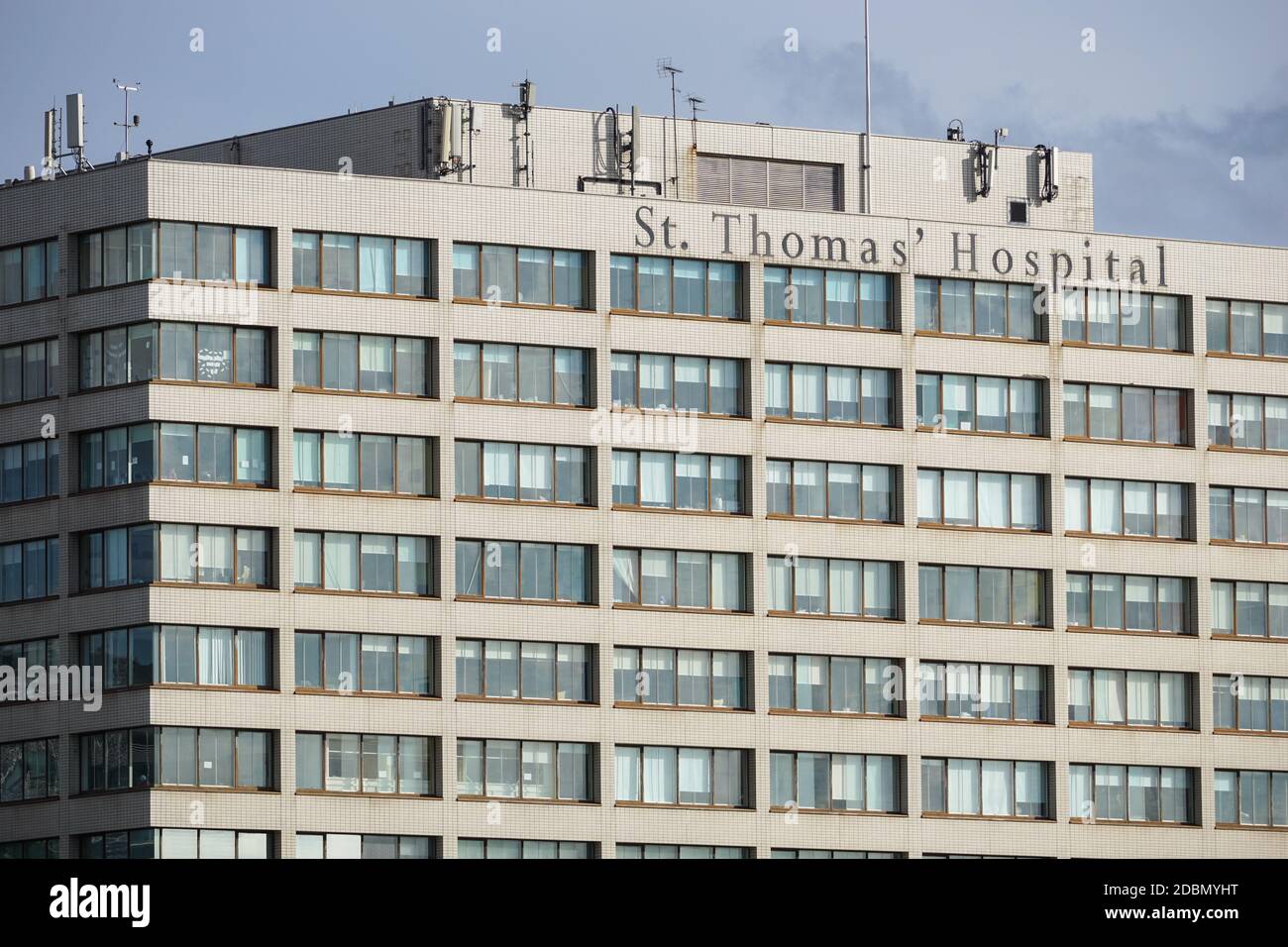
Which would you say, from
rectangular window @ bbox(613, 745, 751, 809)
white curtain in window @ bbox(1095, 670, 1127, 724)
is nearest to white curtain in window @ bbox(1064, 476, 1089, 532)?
white curtain in window @ bbox(1095, 670, 1127, 724)

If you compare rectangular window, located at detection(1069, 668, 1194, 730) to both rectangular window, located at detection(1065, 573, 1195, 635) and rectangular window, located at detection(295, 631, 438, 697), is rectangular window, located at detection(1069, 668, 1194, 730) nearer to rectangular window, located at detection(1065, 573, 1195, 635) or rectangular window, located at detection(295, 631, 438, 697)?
rectangular window, located at detection(1065, 573, 1195, 635)

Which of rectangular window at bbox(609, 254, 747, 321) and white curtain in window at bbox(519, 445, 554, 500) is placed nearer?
white curtain in window at bbox(519, 445, 554, 500)

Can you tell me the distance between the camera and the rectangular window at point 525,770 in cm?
9212

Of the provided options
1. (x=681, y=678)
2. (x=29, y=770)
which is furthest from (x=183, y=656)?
(x=681, y=678)

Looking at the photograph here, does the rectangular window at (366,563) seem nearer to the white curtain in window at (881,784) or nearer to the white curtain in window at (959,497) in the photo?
the white curtain in window at (881,784)

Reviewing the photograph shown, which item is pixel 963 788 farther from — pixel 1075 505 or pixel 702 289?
pixel 702 289

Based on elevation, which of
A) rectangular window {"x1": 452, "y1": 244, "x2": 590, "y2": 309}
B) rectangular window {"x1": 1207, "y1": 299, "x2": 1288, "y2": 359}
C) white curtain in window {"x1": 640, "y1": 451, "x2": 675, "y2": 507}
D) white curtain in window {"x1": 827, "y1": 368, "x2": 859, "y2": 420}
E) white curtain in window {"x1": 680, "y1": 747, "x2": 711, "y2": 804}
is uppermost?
rectangular window {"x1": 452, "y1": 244, "x2": 590, "y2": 309}

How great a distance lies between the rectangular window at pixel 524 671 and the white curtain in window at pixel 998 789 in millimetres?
16123

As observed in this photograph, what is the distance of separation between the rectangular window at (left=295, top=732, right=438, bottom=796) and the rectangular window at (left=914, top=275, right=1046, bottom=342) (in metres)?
26.0

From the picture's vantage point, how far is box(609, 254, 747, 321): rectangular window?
316 ft

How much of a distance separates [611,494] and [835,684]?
1129cm

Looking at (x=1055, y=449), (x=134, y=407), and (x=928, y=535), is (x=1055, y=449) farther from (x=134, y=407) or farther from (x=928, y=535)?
(x=134, y=407)

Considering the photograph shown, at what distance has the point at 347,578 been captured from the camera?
9181 cm

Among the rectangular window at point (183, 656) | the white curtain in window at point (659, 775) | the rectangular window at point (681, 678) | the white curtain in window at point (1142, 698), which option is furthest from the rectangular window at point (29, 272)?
the white curtain in window at point (1142, 698)
